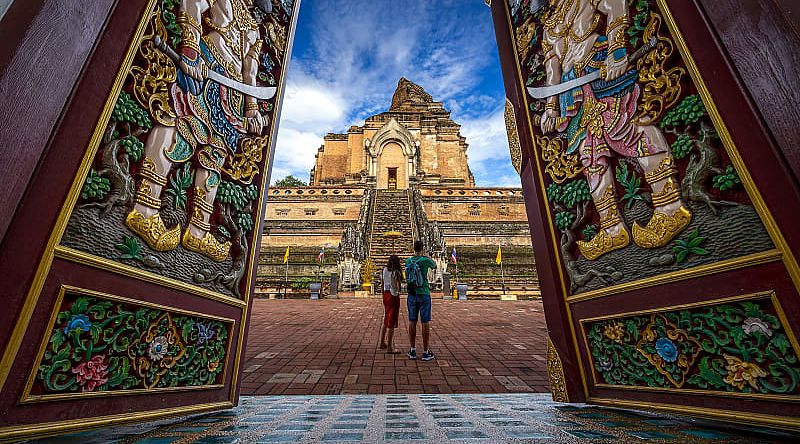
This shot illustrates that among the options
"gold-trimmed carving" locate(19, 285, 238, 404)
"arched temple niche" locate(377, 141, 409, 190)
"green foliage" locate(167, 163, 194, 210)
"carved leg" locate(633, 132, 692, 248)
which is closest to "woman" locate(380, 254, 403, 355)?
"gold-trimmed carving" locate(19, 285, 238, 404)

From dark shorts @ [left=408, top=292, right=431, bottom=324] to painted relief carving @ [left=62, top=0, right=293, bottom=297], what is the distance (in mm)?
2387

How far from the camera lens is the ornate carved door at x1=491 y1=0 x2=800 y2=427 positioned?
1360 millimetres

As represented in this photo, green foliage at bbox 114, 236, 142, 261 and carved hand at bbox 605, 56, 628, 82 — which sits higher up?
carved hand at bbox 605, 56, 628, 82

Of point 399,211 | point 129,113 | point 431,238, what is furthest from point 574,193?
point 399,211

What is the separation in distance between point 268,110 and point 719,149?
2.95m

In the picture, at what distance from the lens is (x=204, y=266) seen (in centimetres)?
199

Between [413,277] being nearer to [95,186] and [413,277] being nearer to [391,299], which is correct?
[391,299]

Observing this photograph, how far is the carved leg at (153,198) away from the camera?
5.41ft

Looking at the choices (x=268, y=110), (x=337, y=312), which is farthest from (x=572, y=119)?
(x=337, y=312)

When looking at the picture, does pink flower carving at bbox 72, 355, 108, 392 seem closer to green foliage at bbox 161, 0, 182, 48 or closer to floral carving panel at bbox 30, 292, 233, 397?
floral carving panel at bbox 30, 292, 233, 397

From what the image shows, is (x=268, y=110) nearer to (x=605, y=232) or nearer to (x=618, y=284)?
(x=605, y=232)

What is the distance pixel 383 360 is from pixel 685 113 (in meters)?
3.68

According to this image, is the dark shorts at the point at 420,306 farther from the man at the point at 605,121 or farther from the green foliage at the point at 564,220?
the man at the point at 605,121

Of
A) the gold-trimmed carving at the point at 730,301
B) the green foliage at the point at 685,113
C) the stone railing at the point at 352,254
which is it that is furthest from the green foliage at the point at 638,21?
the stone railing at the point at 352,254
